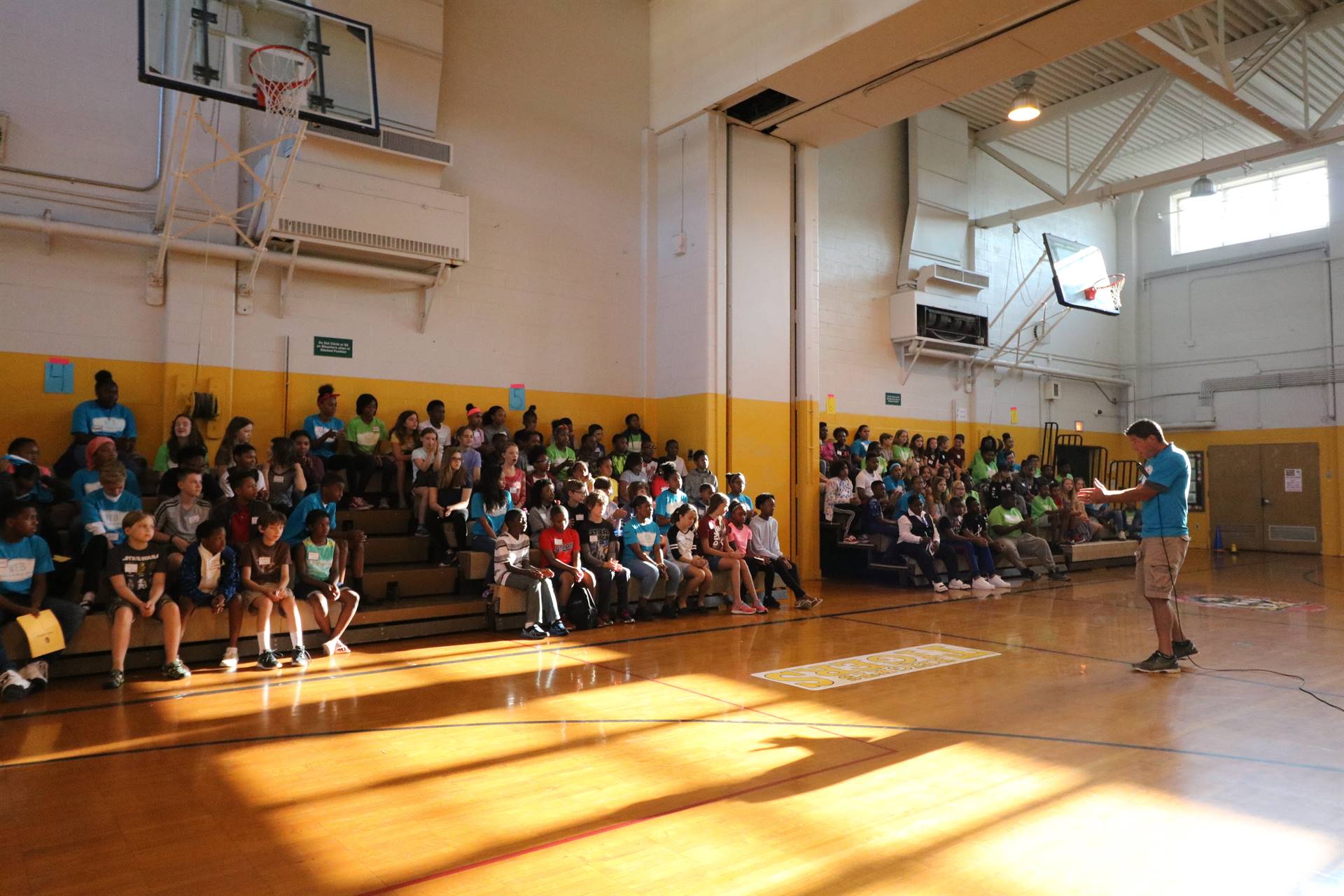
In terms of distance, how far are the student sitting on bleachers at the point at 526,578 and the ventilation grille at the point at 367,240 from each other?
294 centimetres

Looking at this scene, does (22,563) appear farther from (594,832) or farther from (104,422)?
(594,832)

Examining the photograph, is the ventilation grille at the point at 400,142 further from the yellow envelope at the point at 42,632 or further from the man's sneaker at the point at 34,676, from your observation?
the man's sneaker at the point at 34,676

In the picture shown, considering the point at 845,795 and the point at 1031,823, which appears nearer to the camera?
the point at 1031,823

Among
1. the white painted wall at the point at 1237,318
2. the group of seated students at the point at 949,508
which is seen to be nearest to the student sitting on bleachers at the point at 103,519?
the group of seated students at the point at 949,508

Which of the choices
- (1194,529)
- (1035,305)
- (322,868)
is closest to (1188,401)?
(1194,529)

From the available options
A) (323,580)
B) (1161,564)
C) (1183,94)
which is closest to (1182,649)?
(1161,564)

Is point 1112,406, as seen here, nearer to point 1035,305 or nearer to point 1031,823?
point 1035,305

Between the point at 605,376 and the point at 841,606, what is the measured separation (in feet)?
12.3

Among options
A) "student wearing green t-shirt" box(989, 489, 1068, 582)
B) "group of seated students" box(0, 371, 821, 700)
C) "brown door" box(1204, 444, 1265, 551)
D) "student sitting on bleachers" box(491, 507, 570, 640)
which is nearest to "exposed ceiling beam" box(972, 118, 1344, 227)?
"student wearing green t-shirt" box(989, 489, 1068, 582)

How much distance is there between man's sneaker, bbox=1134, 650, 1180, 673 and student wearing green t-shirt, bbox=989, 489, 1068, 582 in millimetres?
4865

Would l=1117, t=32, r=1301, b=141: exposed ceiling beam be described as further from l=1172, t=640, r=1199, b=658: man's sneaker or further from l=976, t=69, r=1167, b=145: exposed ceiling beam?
l=1172, t=640, r=1199, b=658: man's sneaker

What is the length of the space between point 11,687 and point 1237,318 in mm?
17474

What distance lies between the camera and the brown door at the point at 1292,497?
14289 mm

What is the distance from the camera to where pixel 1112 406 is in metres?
16.7
